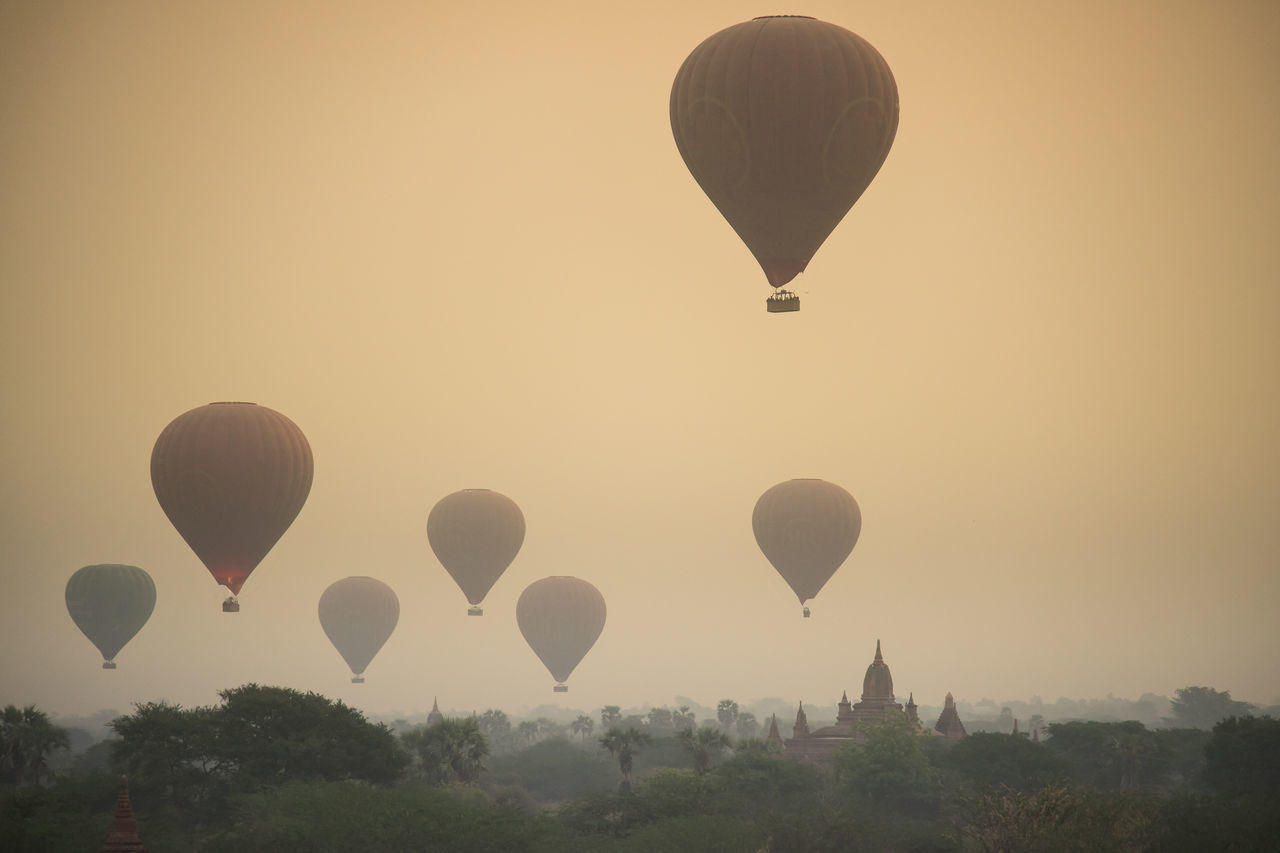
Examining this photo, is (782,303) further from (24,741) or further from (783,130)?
(24,741)

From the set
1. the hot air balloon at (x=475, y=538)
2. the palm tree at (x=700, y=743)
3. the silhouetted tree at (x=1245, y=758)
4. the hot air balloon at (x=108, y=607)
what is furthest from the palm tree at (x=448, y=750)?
the hot air balloon at (x=108, y=607)

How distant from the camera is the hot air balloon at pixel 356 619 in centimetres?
14462

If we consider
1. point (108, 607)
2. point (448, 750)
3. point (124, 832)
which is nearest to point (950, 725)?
point (448, 750)

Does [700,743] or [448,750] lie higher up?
[700,743]

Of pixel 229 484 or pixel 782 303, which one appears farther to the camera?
pixel 229 484

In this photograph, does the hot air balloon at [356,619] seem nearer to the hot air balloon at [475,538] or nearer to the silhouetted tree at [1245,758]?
the hot air balloon at [475,538]

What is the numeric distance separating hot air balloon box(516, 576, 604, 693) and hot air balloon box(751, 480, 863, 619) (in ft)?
107

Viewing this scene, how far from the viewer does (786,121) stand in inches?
2035

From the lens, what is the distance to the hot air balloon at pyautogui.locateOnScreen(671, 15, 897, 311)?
51844 millimetres

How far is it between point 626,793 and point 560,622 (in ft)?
192

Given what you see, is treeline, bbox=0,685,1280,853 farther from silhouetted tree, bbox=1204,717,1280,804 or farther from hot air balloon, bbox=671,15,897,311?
hot air balloon, bbox=671,15,897,311

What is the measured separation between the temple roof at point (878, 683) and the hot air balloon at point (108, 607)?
5928 centimetres

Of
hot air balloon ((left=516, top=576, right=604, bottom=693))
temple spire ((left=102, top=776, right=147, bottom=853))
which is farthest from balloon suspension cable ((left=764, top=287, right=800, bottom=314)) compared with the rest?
hot air balloon ((left=516, top=576, right=604, bottom=693))

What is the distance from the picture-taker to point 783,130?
5175 cm
